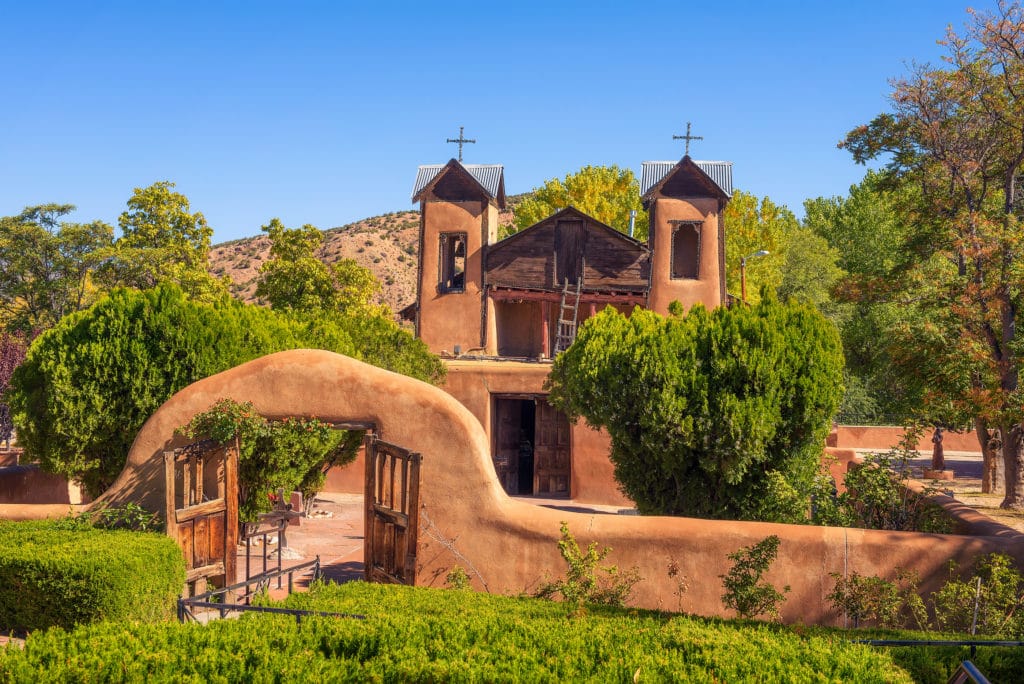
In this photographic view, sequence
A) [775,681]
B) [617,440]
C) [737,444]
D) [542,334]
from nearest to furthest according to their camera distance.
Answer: [775,681]
[737,444]
[617,440]
[542,334]

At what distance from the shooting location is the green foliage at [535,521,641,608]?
10.4 meters

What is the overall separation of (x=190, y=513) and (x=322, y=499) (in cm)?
1153

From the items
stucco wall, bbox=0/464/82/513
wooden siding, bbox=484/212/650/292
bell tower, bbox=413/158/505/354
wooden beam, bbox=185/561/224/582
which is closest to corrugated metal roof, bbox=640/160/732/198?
wooden siding, bbox=484/212/650/292

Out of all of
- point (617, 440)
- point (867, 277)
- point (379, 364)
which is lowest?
point (617, 440)

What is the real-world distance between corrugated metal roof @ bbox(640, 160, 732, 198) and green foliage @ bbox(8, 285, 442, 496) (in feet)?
58.9

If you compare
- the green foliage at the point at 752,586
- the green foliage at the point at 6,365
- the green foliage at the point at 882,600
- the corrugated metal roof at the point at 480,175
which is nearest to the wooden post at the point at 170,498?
the green foliage at the point at 752,586

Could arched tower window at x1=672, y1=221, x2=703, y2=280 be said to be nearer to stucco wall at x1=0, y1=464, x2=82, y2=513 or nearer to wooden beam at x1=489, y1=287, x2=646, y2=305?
wooden beam at x1=489, y1=287, x2=646, y2=305

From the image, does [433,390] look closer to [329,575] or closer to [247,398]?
A: [247,398]

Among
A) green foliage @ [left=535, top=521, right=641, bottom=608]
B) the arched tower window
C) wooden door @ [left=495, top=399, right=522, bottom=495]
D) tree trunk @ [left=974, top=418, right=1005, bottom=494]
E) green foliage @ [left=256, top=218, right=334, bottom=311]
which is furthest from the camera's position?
green foliage @ [left=256, top=218, right=334, bottom=311]

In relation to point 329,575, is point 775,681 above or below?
above

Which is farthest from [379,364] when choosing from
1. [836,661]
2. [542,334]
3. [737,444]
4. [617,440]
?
[836,661]

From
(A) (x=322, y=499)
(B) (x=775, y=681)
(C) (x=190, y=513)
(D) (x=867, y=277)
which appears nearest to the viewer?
(B) (x=775, y=681)

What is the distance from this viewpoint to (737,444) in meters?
13.9

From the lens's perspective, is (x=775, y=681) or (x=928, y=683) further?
(x=928, y=683)
